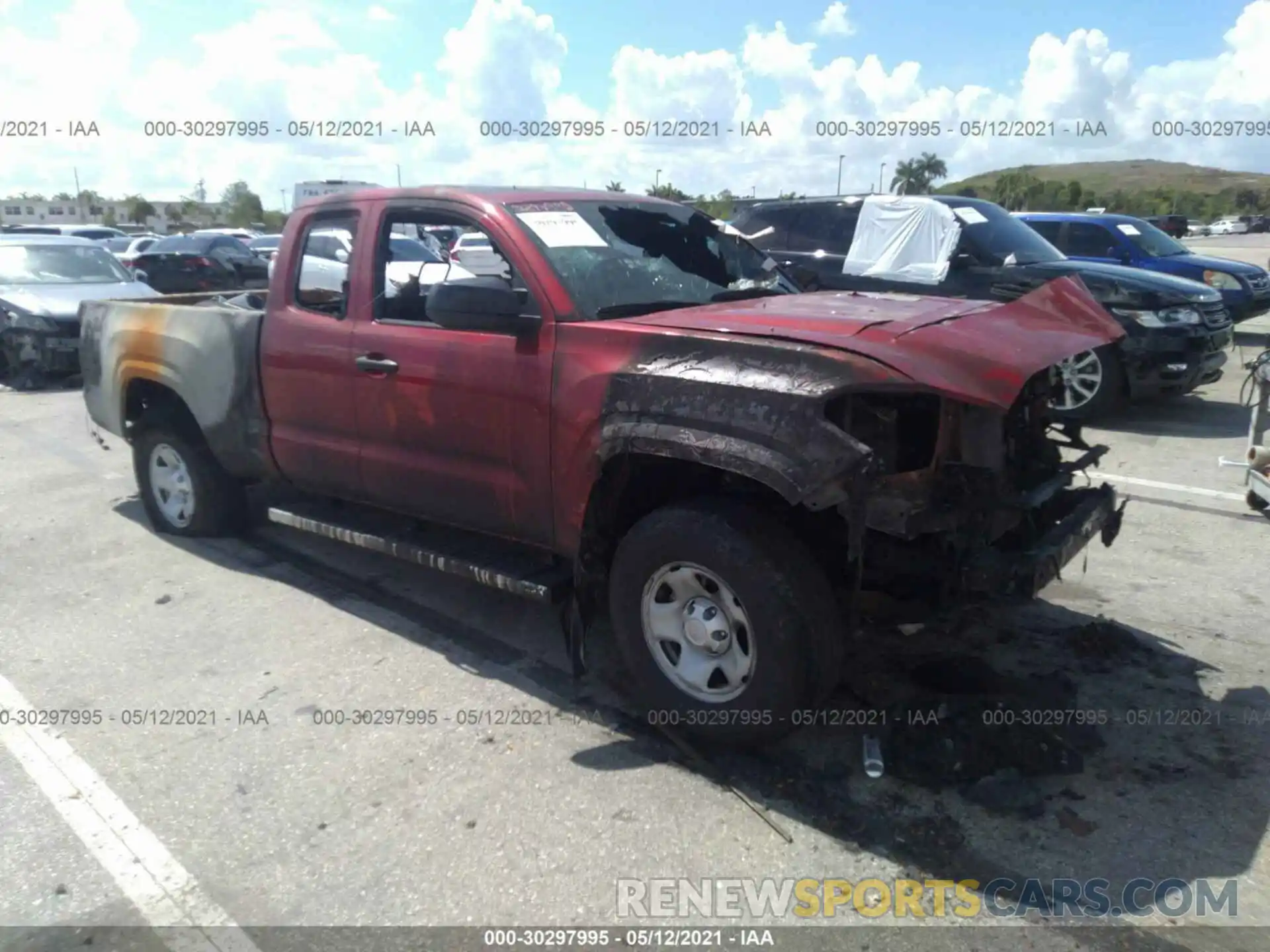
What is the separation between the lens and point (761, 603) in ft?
10.4

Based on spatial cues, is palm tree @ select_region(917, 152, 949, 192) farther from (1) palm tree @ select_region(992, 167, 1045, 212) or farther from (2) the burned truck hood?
(2) the burned truck hood

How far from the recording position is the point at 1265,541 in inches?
220

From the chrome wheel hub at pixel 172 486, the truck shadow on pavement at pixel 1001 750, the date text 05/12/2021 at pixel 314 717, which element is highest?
the chrome wheel hub at pixel 172 486

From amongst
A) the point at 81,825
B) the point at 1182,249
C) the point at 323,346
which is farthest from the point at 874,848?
the point at 1182,249

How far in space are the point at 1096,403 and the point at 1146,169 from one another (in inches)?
6360

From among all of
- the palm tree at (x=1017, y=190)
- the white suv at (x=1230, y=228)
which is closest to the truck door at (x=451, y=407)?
the palm tree at (x=1017, y=190)

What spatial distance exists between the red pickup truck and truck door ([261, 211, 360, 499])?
0.05ft

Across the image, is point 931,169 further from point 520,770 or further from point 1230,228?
point 520,770

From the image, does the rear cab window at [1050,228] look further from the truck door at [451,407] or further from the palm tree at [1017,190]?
the palm tree at [1017,190]

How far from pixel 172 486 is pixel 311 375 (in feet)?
6.02

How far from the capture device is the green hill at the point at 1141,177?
355ft

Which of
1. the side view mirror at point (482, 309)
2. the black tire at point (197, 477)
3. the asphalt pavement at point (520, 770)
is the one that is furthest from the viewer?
the black tire at point (197, 477)

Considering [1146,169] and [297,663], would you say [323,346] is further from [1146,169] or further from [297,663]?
[1146,169]

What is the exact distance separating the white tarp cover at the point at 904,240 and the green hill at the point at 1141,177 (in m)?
98.4
